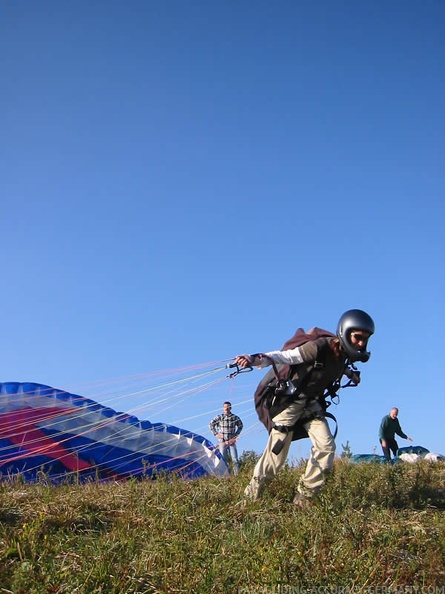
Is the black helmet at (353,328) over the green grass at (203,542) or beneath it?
over

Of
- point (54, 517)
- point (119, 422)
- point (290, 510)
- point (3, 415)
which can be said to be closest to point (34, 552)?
point (54, 517)

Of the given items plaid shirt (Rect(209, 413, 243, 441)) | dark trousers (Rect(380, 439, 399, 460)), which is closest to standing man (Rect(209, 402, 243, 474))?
plaid shirt (Rect(209, 413, 243, 441))

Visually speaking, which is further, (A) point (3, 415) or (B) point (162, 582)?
(A) point (3, 415)

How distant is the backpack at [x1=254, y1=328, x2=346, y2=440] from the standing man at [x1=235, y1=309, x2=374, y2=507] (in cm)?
3

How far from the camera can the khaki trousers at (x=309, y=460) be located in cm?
637

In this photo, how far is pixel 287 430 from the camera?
22.2 ft

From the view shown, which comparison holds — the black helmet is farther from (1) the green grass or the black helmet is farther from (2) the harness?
(1) the green grass

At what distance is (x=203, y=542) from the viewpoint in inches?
174

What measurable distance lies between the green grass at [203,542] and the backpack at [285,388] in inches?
32.2

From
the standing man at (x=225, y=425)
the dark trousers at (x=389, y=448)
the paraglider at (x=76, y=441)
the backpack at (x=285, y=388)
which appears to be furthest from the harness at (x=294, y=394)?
the dark trousers at (x=389, y=448)

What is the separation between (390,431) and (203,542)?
13.1 meters

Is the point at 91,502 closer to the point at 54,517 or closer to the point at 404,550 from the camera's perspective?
the point at 54,517

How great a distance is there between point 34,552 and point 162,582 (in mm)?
1009

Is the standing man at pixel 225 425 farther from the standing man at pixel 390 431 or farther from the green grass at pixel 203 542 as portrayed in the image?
the green grass at pixel 203 542
